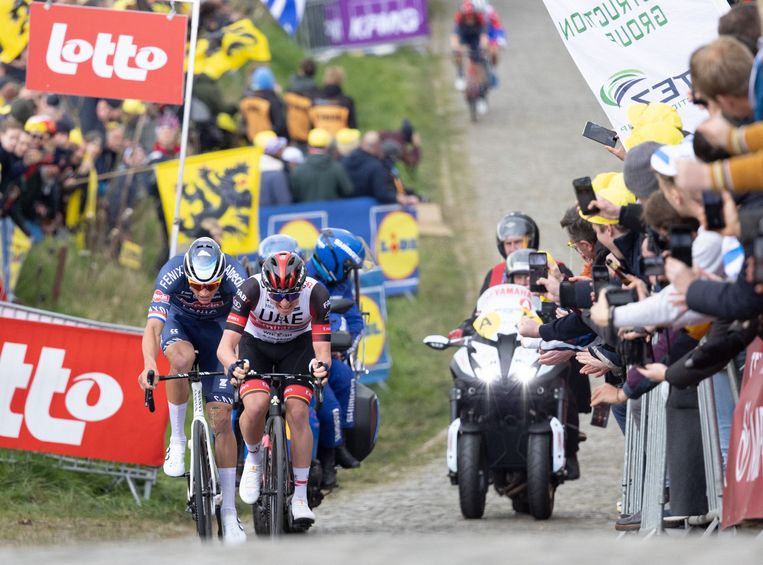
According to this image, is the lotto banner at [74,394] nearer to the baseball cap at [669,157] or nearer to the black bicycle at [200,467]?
the black bicycle at [200,467]

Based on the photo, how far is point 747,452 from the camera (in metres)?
7.45

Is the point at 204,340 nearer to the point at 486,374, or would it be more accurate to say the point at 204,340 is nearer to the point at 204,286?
the point at 204,286

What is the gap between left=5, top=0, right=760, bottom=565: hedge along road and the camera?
505 cm

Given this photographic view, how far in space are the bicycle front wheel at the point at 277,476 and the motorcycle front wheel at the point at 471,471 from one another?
154 centimetres

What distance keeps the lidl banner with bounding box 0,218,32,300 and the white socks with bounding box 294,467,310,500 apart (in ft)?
18.9

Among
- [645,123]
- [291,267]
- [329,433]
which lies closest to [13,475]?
[329,433]

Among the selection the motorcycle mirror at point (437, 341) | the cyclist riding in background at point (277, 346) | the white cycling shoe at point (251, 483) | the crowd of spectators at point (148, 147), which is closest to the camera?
the cyclist riding in background at point (277, 346)

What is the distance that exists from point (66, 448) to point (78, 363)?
0.62 metres

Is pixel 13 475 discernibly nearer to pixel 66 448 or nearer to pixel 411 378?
pixel 66 448

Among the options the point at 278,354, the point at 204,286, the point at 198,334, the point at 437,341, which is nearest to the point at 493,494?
the point at 437,341

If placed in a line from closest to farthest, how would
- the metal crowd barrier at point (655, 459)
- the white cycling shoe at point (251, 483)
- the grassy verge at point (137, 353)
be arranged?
1. the metal crowd barrier at point (655, 459)
2. the white cycling shoe at point (251, 483)
3. the grassy verge at point (137, 353)

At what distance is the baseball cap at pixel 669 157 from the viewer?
277 inches

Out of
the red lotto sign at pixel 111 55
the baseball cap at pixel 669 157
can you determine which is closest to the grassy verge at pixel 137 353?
the red lotto sign at pixel 111 55

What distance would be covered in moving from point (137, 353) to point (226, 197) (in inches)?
168
